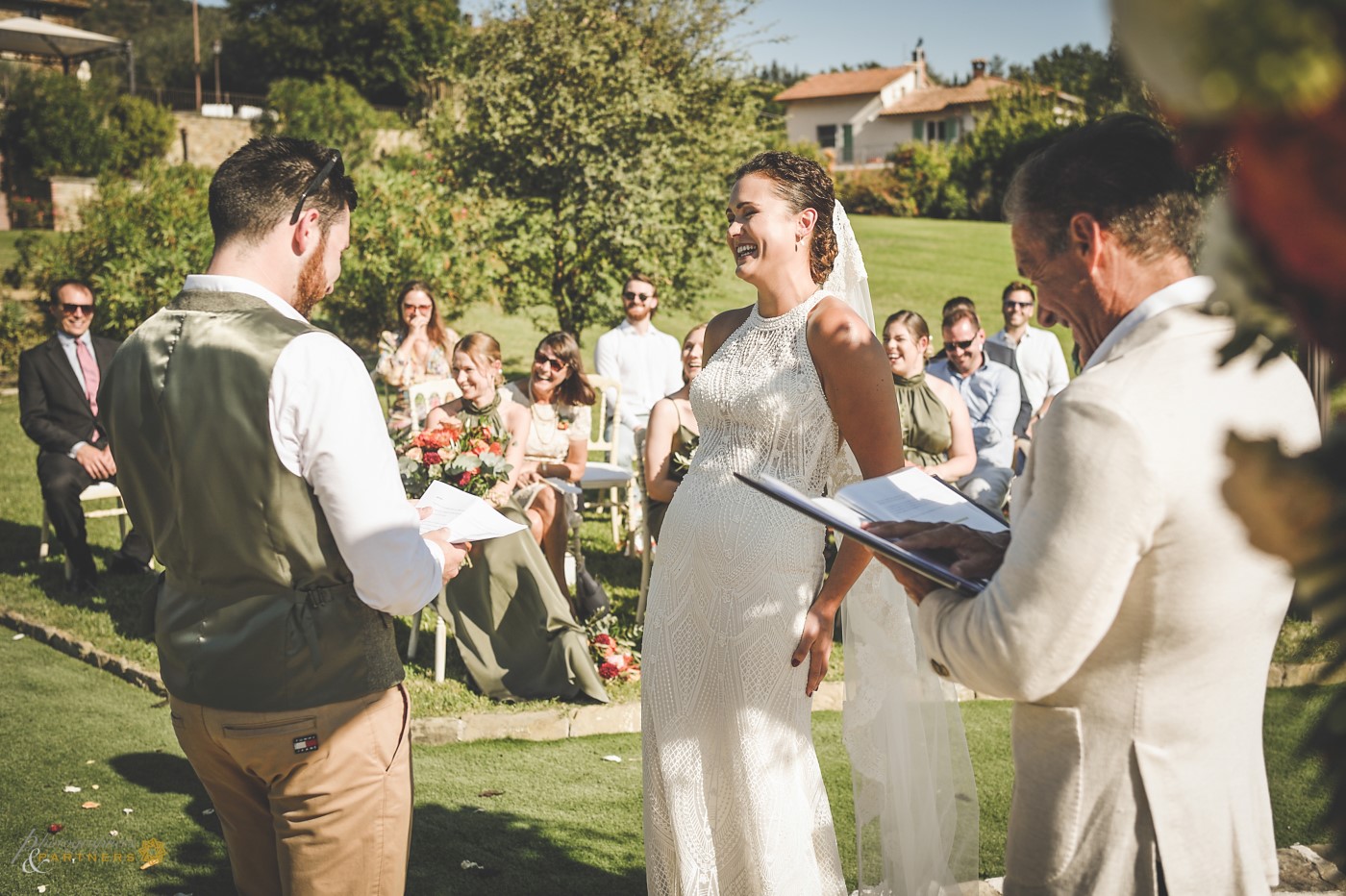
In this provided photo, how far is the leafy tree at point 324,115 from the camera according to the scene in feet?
103

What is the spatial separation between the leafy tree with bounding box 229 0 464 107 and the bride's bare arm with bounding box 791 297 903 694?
4862 cm

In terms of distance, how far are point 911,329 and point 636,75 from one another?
866cm

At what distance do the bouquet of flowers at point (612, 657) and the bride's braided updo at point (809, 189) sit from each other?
3722 mm

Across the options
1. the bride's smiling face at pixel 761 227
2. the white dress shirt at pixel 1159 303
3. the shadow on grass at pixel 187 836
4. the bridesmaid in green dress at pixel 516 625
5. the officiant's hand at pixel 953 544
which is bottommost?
the shadow on grass at pixel 187 836

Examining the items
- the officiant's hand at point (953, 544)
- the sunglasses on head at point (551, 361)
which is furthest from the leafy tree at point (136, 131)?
the officiant's hand at point (953, 544)

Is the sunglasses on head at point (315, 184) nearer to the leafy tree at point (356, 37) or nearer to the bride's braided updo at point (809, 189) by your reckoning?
the bride's braided updo at point (809, 189)

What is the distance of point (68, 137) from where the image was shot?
27.9 meters

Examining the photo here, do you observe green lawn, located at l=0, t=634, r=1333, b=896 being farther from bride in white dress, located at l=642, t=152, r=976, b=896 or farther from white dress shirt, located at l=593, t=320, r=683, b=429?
white dress shirt, located at l=593, t=320, r=683, b=429

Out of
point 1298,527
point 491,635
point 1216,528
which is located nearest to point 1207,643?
point 1216,528

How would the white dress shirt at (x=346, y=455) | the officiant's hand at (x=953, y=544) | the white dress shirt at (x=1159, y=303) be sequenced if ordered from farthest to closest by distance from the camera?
the white dress shirt at (x=346, y=455) < the officiant's hand at (x=953, y=544) < the white dress shirt at (x=1159, y=303)

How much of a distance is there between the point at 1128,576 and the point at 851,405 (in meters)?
1.49

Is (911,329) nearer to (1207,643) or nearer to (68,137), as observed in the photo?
(1207,643)

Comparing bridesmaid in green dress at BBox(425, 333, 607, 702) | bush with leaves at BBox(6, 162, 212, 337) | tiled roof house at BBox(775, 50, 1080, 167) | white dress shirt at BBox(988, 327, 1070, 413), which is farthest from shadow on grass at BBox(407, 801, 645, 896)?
tiled roof house at BBox(775, 50, 1080, 167)

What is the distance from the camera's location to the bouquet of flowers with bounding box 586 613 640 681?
254 inches
